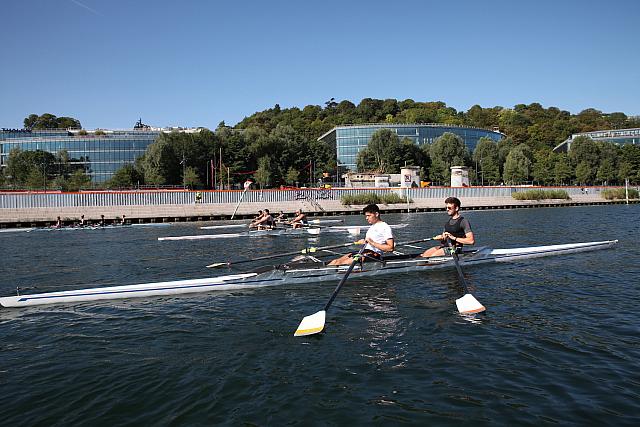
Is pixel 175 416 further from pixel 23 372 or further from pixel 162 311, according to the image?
pixel 162 311

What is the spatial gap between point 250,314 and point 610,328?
7630 mm

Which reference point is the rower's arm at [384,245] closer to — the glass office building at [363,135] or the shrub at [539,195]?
the shrub at [539,195]

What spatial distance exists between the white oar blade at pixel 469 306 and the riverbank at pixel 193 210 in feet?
120

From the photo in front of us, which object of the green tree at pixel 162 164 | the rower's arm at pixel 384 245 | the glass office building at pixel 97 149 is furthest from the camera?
the glass office building at pixel 97 149

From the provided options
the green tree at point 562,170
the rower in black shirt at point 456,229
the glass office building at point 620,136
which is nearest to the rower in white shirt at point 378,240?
the rower in black shirt at point 456,229

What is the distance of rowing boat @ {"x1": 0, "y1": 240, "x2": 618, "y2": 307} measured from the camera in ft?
39.7

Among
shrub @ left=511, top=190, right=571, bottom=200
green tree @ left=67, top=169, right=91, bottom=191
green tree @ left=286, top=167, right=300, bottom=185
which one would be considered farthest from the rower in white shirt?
green tree @ left=286, top=167, right=300, bottom=185

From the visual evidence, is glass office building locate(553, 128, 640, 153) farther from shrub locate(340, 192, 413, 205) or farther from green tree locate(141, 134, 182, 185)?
green tree locate(141, 134, 182, 185)

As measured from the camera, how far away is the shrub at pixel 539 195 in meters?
67.4

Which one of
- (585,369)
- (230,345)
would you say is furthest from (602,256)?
(230,345)

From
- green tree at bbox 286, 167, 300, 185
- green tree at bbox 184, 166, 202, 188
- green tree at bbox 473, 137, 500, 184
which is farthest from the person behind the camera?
green tree at bbox 473, 137, 500, 184

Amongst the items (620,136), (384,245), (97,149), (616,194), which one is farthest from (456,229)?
(620,136)

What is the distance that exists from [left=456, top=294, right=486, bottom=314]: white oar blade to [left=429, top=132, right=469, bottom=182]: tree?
92.4m

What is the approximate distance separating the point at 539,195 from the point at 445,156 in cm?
3616
